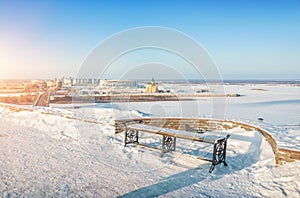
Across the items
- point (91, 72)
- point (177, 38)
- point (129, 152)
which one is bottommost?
point (129, 152)

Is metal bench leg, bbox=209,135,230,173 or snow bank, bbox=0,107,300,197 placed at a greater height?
metal bench leg, bbox=209,135,230,173

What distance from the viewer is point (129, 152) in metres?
5.40

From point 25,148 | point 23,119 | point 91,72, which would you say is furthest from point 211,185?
point 23,119

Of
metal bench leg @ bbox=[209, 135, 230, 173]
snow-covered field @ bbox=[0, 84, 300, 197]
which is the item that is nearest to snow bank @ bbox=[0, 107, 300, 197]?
snow-covered field @ bbox=[0, 84, 300, 197]

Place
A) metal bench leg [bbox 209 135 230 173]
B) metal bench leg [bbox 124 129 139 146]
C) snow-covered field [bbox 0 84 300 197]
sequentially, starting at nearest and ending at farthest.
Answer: snow-covered field [bbox 0 84 300 197] < metal bench leg [bbox 209 135 230 173] < metal bench leg [bbox 124 129 139 146]

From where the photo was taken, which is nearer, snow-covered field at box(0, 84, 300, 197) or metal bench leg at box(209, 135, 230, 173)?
snow-covered field at box(0, 84, 300, 197)

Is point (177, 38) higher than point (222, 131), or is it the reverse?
point (177, 38)

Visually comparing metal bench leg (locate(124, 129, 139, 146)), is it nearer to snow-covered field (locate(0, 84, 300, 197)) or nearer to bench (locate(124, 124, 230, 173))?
bench (locate(124, 124, 230, 173))

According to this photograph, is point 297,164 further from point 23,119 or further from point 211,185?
point 23,119

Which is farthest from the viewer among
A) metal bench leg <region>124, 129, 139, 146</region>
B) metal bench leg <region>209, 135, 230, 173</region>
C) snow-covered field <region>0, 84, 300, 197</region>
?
metal bench leg <region>124, 129, 139, 146</region>

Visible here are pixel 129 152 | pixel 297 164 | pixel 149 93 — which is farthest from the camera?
pixel 149 93

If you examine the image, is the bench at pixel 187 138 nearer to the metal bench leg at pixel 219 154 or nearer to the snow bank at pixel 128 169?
the metal bench leg at pixel 219 154

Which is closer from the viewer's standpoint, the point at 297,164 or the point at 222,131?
the point at 297,164

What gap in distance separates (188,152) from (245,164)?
1342 mm
